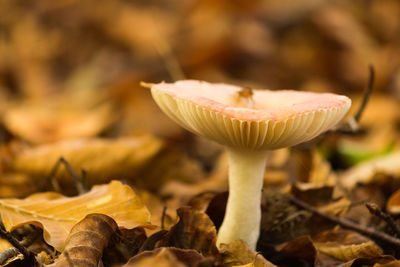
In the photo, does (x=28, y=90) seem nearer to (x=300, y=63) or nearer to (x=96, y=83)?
(x=96, y=83)

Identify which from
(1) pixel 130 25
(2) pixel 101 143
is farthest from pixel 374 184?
(1) pixel 130 25

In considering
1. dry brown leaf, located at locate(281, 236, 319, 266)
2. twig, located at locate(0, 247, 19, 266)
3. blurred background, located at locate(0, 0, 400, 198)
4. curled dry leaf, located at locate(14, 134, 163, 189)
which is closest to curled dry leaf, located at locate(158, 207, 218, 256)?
dry brown leaf, located at locate(281, 236, 319, 266)

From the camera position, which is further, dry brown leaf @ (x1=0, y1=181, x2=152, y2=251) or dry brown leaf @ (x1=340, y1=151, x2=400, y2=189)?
dry brown leaf @ (x1=340, y1=151, x2=400, y2=189)

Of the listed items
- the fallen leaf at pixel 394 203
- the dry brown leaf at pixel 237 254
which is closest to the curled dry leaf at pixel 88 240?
the dry brown leaf at pixel 237 254

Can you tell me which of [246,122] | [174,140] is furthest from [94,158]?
[174,140]

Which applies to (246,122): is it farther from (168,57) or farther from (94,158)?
(168,57)

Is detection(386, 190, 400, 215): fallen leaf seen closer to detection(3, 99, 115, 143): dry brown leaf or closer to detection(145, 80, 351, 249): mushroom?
detection(145, 80, 351, 249): mushroom

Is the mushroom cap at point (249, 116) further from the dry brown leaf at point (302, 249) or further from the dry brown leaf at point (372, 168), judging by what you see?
the dry brown leaf at point (372, 168)
